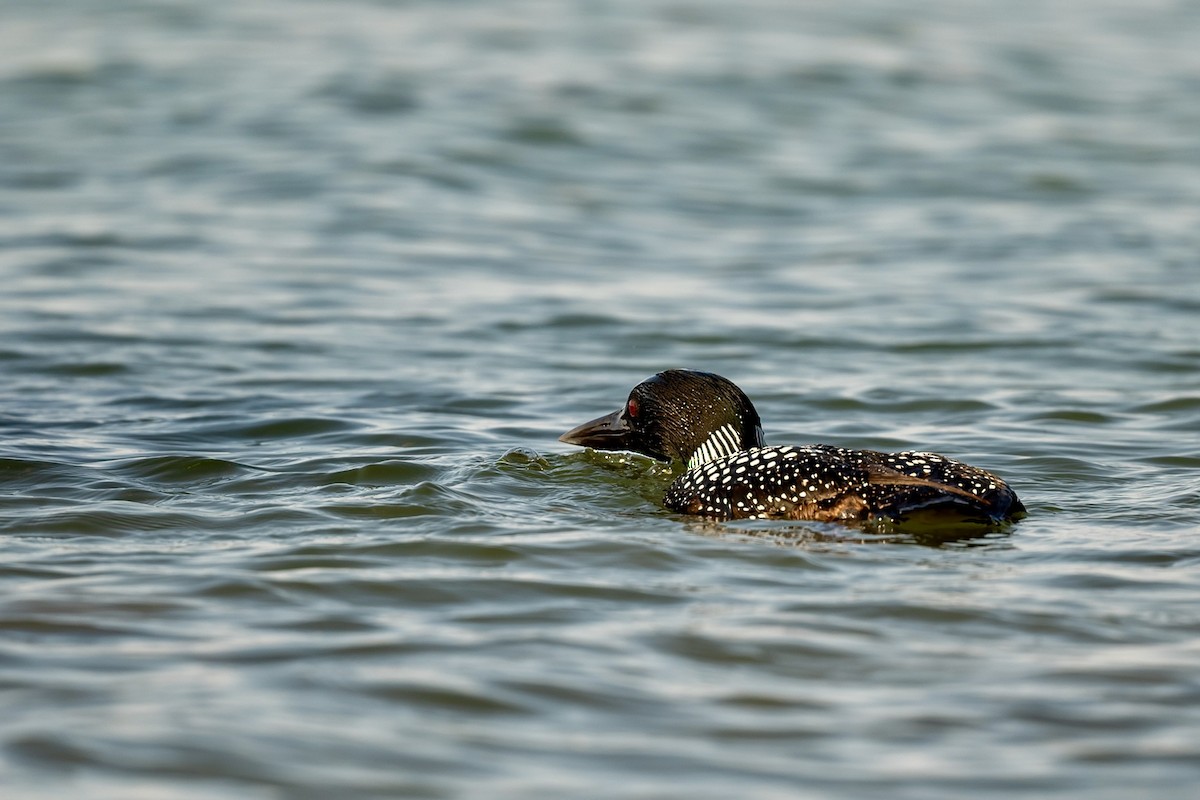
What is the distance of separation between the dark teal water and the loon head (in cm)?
19

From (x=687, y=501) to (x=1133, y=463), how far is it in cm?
224

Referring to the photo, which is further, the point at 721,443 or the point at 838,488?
the point at 721,443

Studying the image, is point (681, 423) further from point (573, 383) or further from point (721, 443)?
point (573, 383)

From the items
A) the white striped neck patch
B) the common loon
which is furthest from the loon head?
the common loon

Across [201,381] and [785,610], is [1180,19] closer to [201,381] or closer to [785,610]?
[201,381]

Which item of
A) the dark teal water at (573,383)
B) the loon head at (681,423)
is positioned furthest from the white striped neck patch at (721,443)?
the dark teal water at (573,383)

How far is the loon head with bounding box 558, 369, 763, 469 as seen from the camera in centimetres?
705

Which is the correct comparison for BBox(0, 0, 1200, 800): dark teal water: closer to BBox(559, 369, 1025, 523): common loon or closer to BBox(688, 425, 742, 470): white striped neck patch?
BBox(559, 369, 1025, 523): common loon

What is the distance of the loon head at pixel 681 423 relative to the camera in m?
7.05

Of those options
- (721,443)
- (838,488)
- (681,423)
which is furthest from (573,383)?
(838,488)

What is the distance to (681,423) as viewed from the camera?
23.5ft

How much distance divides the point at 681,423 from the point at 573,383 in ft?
7.37

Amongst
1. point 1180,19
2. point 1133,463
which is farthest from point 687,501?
point 1180,19

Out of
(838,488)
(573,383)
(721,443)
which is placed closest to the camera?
(838,488)
